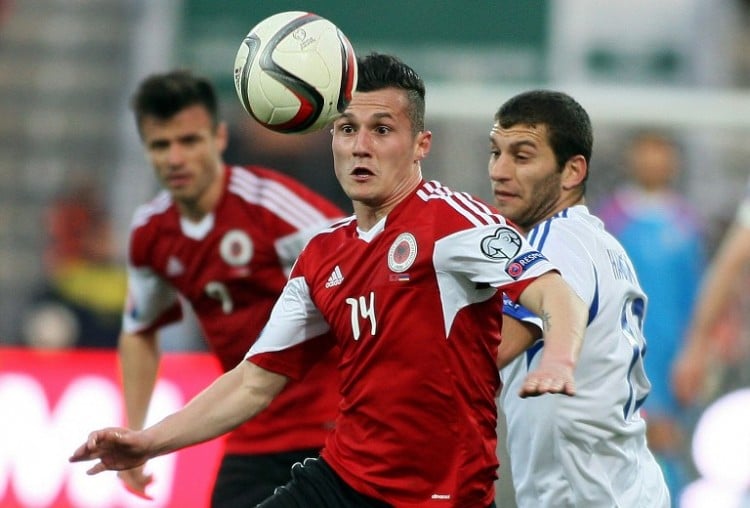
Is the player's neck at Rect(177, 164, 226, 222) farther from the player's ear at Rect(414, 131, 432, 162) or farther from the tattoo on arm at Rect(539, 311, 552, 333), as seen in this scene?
the tattoo on arm at Rect(539, 311, 552, 333)

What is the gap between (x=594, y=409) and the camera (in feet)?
16.5

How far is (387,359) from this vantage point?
4.62 m

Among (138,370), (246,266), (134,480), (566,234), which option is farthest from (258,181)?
(566,234)

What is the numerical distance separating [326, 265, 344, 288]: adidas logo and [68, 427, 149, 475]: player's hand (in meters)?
0.80

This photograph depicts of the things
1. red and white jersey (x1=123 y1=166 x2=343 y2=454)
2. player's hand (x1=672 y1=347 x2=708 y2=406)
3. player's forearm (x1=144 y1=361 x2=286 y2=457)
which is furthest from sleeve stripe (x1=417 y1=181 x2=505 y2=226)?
player's hand (x1=672 y1=347 x2=708 y2=406)

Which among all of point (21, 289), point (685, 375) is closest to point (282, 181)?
point (685, 375)

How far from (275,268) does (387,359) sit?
1850 mm

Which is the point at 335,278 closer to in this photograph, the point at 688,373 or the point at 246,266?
the point at 246,266

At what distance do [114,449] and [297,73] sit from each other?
141cm

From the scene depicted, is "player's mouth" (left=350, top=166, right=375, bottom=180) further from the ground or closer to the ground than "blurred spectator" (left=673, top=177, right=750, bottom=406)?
further from the ground

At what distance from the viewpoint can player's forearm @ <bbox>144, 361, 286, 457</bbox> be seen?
4.88 metres

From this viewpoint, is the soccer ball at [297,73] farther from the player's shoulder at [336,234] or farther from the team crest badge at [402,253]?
the team crest badge at [402,253]

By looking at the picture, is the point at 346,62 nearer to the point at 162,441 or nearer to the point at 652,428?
the point at 162,441

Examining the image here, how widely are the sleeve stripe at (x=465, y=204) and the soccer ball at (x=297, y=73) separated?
42 cm
